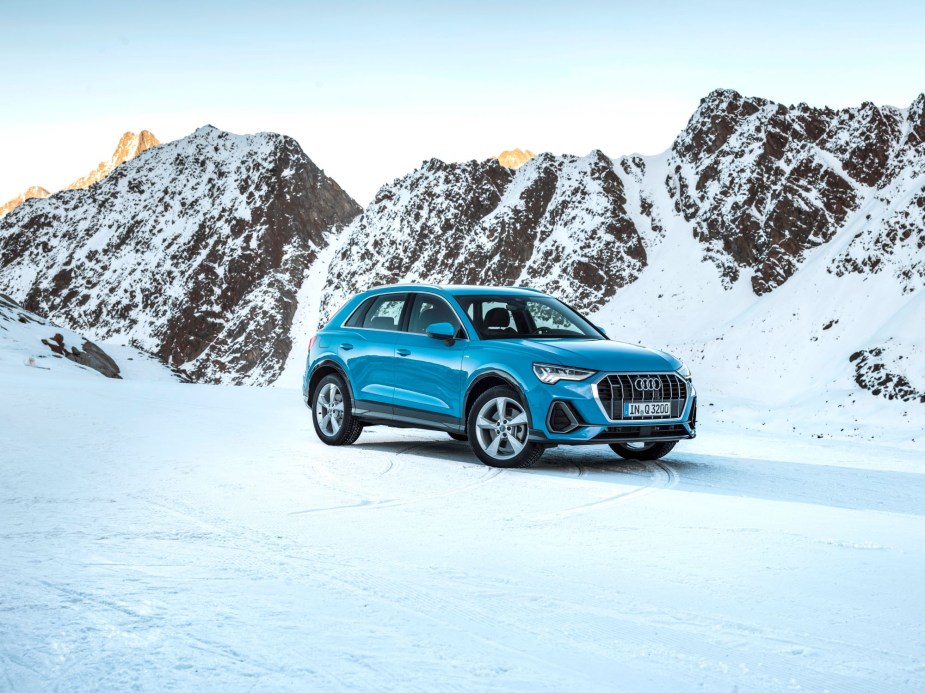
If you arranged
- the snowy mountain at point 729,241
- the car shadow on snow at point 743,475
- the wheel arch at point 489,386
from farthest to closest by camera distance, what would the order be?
the snowy mountain at point 729,241 → the wheel arch at point 489,386 → the car shadow on snow at point 743,475

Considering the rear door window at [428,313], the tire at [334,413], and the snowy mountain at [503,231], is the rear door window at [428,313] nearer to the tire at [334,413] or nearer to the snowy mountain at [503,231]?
the tire at [334,413]

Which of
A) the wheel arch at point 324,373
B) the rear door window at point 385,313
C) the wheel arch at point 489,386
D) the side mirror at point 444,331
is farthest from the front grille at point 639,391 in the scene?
the wheel arch at point 324,373

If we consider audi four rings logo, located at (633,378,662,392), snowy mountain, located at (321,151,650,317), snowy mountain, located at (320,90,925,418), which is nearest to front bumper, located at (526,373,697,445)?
audi four rings logo, located at (633,378,662,392)

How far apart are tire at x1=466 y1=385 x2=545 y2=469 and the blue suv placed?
0.01 metres

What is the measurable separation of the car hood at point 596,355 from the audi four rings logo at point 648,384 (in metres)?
0.10

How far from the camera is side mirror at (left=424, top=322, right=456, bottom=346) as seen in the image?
9914mm

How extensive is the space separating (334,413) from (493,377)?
2.71 m

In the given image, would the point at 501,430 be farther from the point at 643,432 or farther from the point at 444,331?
the point at 643,432

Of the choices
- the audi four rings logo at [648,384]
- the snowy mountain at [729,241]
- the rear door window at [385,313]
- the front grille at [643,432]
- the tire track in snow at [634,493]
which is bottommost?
the tire track in snow at [634,493]

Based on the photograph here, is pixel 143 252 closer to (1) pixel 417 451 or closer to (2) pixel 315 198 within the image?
(2) pixel 315 198

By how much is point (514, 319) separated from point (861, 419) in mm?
21565

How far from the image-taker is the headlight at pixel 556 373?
29.9 feet

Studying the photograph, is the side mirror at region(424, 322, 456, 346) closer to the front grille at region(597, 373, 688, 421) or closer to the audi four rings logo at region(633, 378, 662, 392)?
the front grille at region(597, 373, 688, 421)

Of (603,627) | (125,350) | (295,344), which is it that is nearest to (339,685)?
(603,627)
